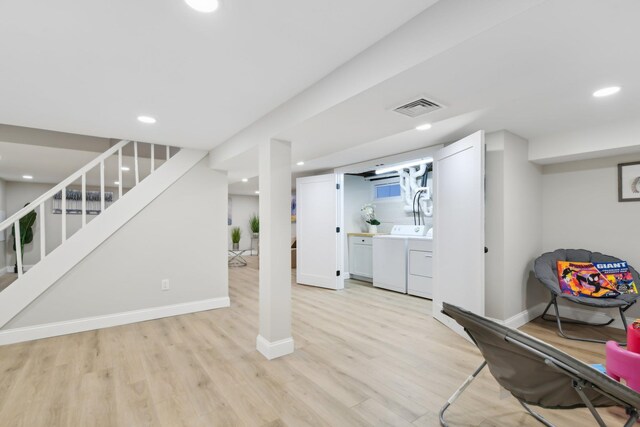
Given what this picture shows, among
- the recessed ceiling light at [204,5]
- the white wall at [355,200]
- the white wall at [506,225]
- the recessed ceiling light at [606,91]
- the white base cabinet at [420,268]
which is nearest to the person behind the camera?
the recessed ceiling light at [204,5]

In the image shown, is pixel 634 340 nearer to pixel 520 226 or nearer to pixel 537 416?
pixel 537 416

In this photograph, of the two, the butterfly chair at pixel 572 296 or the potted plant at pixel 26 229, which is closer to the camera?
the butterfly chair at pixel 572 296

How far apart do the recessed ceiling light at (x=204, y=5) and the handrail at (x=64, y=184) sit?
2805 mm

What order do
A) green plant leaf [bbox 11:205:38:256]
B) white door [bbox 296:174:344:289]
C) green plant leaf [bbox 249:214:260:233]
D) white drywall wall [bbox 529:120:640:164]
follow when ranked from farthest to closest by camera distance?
green plant leaf [bbox 249:214:260:233] → green plant leaf [bbox 11:205:38:256] → white door [bbox 296:174:344:289] → white drywall wall [bbox 529:120:640:164]

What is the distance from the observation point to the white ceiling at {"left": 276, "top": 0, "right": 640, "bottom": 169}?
1167 mm

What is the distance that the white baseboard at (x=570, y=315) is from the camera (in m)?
3.11

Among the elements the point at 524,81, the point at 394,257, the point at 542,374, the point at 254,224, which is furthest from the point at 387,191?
the point at 254,224

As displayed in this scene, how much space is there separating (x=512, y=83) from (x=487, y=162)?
1.68m

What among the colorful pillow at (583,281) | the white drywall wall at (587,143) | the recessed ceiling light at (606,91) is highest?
the recessed ceiling light at (606,91)

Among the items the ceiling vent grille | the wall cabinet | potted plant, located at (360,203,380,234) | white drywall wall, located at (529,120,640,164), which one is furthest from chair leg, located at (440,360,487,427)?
potted plant, located at (360,203,380,234)

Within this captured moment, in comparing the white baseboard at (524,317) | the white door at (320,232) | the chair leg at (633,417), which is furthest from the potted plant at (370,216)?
the chair leg at (633,417)

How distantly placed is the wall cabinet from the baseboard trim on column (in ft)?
10.2

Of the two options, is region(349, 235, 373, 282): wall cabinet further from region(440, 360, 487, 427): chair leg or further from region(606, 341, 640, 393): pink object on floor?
region(440, 360, 487, 427): chair leg

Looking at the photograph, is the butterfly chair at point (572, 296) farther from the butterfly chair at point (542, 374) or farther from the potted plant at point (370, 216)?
the potted plant at point (370, 216)
